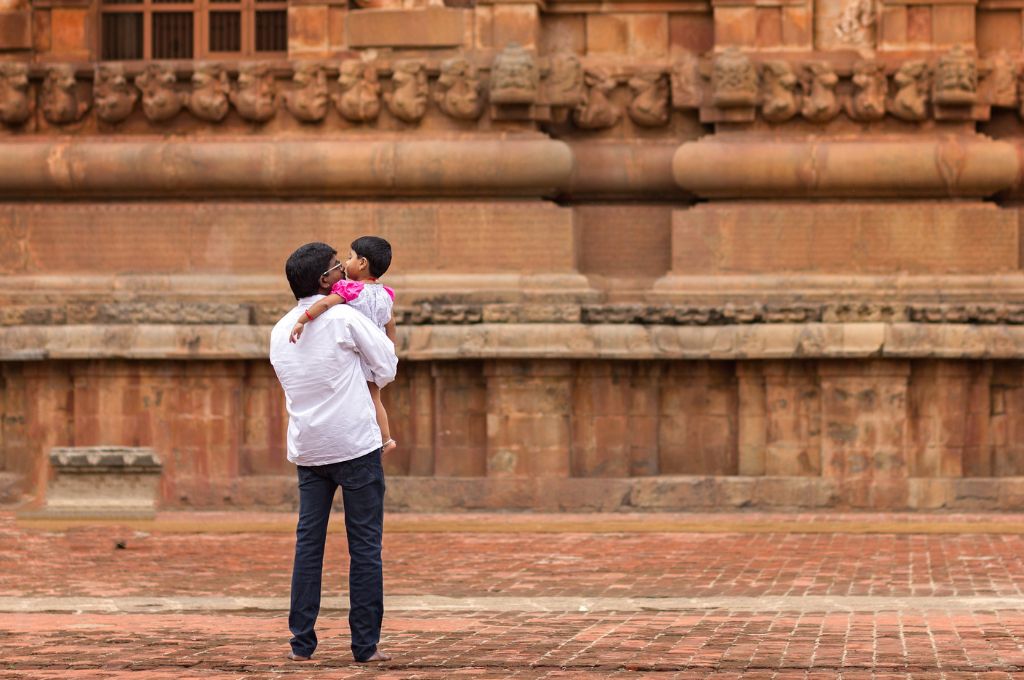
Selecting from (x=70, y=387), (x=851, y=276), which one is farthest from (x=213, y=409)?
(x=851, y=276)

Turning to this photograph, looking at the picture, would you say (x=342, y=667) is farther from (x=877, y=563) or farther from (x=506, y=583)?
(x=877, y=563)

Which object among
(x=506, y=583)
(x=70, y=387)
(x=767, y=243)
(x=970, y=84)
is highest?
(x=970, y=84)

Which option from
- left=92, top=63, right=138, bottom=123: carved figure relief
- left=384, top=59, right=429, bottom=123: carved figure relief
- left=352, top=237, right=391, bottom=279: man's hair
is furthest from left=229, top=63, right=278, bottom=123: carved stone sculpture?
left=352, top=237, right=391, bottom=279: man's hair

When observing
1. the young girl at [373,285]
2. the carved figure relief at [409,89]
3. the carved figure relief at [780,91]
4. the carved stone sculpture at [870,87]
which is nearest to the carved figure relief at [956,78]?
the carved stone sculpture at [870,87]

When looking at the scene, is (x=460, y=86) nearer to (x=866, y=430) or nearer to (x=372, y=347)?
(x=866, y=430)

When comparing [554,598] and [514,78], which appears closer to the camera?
[554,598]

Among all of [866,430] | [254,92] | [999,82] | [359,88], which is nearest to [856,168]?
[999,82]

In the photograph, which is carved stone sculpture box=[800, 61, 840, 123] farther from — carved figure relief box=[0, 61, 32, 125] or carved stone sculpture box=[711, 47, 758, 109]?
carved figure relief box=[0, 61, 32, 125]

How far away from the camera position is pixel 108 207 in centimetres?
1916

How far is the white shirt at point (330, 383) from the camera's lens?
9148mm

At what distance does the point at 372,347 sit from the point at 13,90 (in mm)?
11100

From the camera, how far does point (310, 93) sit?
18875 mm

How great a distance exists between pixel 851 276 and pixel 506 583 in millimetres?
7292

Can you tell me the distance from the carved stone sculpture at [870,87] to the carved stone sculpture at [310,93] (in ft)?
16.8
